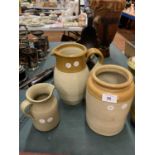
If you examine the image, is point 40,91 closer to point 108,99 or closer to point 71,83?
point 71,83

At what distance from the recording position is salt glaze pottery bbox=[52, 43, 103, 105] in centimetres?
57

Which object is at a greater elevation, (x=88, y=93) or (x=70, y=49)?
(x=70, y=49)

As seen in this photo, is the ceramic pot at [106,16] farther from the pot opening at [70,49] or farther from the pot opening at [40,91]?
the pot opening at [40,91]

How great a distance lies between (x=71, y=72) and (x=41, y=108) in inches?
6.2

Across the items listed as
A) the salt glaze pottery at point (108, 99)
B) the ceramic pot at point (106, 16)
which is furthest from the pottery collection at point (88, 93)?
the ceramic pot at point (106, 16)

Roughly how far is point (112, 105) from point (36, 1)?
306cm

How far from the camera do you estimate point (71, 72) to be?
0.59 meters

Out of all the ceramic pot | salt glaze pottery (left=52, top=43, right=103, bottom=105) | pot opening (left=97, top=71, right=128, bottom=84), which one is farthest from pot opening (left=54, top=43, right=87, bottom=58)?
the ceramic pot

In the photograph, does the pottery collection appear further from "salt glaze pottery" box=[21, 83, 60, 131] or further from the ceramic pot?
the ceramic pot

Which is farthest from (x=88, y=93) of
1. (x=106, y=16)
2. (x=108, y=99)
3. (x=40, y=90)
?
(x=106, y=16)

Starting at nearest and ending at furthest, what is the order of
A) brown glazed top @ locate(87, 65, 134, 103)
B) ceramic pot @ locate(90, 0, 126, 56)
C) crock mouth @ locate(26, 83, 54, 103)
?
brown glazed top @ locate(87, 65, 134, 103)
crock mouth @ locate(26, 83, 54, 103)
ceramic pot @ locate(90, 0, 126, 56)

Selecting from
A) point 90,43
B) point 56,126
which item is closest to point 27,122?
point 56,126

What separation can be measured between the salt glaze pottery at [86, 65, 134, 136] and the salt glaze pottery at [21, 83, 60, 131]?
4.6 inches

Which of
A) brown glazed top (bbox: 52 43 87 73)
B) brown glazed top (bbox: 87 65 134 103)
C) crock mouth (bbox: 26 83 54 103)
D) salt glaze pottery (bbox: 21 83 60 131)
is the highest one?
brown glazed top (bbox: 52 43 87 73)
